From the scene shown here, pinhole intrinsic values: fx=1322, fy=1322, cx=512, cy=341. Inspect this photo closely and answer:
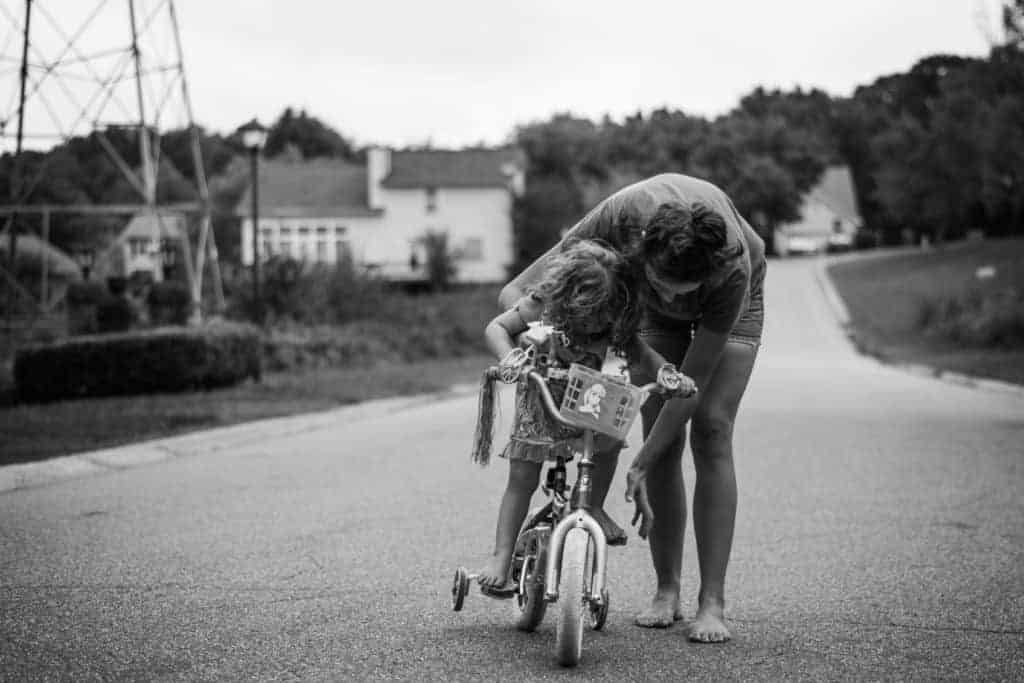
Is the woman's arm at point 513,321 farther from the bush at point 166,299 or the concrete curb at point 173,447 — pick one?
the bush at point 166,299

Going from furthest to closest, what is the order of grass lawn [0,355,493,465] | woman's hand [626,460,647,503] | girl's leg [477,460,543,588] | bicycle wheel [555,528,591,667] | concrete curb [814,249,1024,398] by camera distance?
concrete curb [814,249,1024,398]
grass lawn [0,355,493,465]
girl's leg [477,460,543,588]
woman's hand [626,460,647,503]
bicycle wheel [555,528,591,667]

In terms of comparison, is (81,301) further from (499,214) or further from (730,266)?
(499,214)

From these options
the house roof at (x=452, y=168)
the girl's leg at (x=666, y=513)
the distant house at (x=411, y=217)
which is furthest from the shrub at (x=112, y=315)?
the house roof at (x=452, y=168)

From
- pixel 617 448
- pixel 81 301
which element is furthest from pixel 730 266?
pixel 81 301

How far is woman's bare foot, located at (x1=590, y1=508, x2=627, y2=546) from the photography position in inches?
179

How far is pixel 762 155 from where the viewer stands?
295 feet

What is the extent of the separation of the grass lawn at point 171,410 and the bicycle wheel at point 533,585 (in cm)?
618

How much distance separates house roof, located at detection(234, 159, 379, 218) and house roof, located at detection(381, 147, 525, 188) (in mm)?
2460

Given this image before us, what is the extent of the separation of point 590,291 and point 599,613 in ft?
3.81

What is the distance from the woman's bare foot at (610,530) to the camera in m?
4.54

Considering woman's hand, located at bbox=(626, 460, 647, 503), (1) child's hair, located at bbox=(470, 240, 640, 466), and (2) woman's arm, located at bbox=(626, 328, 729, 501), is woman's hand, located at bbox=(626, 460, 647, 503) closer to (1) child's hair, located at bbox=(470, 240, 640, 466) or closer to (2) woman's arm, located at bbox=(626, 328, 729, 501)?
(2) woman's arm, located at bbox=(626, 328, 729, 501)

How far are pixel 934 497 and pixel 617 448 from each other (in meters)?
4.76

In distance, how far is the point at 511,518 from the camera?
472cm

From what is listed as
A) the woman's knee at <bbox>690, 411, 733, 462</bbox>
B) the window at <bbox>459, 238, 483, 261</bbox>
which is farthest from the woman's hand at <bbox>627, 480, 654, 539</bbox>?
the window at <bbox>459, 238, 483, 261</bbox>
